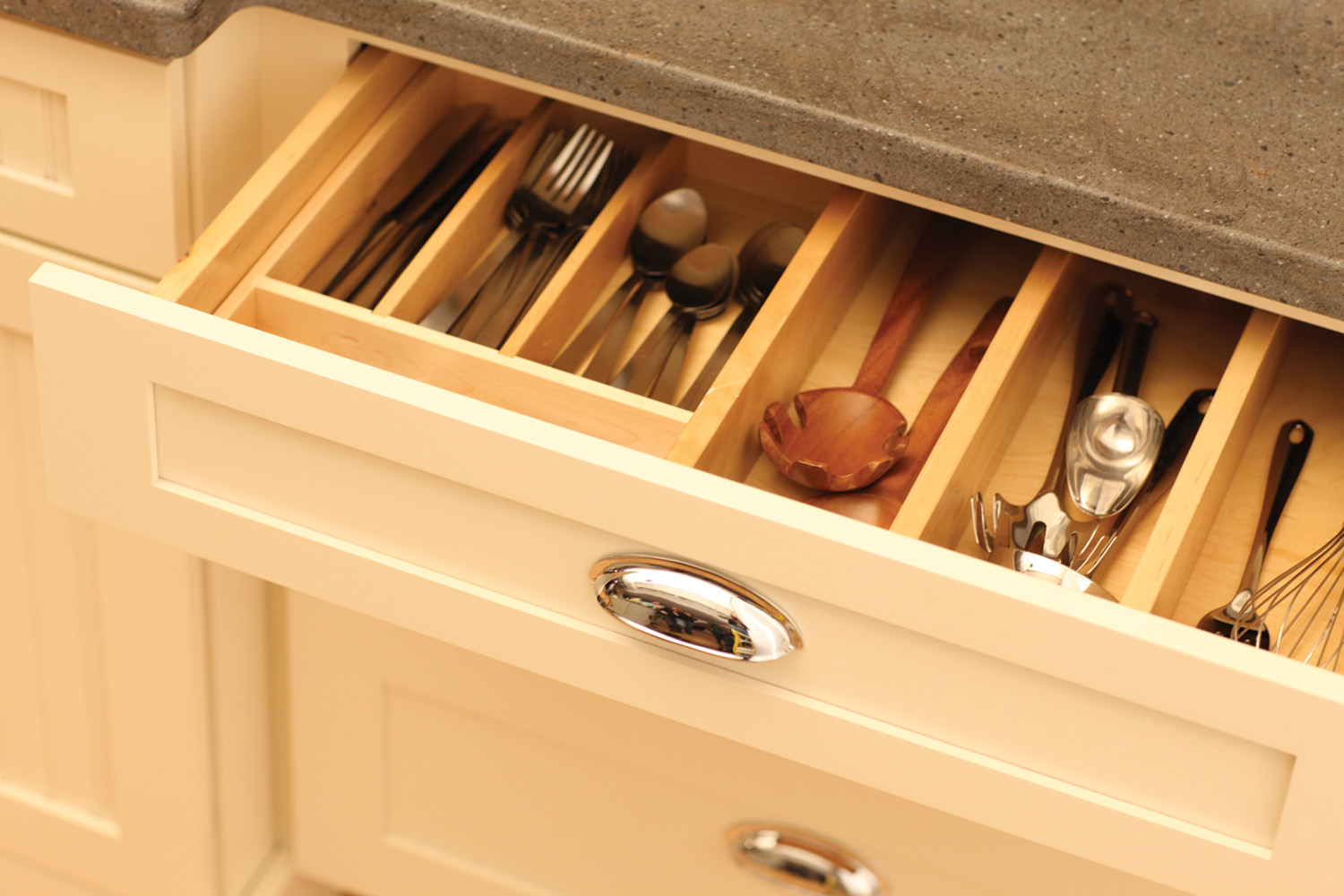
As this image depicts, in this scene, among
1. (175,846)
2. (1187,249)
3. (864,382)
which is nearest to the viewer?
(1187,249)

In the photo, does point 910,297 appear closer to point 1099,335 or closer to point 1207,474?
point 1099,335

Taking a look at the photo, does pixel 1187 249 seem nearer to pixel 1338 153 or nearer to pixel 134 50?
pixel 1338 153

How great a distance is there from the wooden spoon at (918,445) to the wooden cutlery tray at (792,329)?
0.02 meters

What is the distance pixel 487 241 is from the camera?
0.78 metres

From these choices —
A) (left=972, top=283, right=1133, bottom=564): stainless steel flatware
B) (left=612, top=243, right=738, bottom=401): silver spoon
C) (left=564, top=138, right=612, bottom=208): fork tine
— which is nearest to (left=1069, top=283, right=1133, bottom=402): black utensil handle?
(left=972, top=283, right=1133, bottom=564): stainless steel flatware

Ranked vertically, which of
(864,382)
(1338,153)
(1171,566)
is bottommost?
(1171,566)

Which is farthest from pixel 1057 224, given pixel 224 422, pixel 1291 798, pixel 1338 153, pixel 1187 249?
pixel 224 422

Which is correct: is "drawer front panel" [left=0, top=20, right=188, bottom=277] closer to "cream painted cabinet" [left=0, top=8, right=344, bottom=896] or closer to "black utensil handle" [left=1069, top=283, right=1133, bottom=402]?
"cream painted cabinet" [left=0, top=8, right=344, bottom=896]

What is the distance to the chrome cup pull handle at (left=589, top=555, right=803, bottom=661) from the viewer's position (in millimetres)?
510

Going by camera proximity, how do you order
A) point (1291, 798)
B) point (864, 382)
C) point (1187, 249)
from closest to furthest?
point (1291, 798)
point (1187, 249)
point (864, 382)

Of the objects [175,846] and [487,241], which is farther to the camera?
[175,846]

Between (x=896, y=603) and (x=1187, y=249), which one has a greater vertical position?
(x=1187, y=249)

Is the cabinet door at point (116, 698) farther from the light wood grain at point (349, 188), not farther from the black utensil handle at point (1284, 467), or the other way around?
the black utensil handle at point (1284, 467)

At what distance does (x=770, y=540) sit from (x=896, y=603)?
54 millimetres
